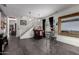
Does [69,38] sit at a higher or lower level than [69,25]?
lower

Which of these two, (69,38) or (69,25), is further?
(69,25)

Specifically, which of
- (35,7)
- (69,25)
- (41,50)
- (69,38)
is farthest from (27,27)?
(41,50)

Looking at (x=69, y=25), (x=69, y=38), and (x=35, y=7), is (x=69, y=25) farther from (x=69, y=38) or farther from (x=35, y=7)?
(x=35, y=7)

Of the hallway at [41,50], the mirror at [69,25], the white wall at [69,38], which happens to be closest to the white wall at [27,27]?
the white wall at [69,38]

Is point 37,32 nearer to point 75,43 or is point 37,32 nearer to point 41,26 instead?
point 41,26

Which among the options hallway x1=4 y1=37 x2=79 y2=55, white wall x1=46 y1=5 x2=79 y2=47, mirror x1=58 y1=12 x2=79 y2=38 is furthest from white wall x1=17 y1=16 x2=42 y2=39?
hallway x1=4 y1=37 x2=79 y2=55

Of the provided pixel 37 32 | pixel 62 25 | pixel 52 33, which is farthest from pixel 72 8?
pixel 37 32

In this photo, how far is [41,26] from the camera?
36.7 feet

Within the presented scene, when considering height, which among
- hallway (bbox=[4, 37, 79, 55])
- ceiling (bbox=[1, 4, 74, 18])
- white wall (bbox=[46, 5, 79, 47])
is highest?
ceiling (bbox=[1, 4, 74, 18])

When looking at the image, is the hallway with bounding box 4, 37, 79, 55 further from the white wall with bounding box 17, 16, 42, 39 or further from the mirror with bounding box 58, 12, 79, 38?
the white wall with bounding box 17, 16, 42, 39

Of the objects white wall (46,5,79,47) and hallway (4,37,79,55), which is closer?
hallway (4,37,79,55)

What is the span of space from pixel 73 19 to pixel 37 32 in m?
4.70

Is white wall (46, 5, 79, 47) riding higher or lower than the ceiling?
lower

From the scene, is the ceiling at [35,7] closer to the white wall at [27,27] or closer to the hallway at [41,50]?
the hallway at [41,50]
